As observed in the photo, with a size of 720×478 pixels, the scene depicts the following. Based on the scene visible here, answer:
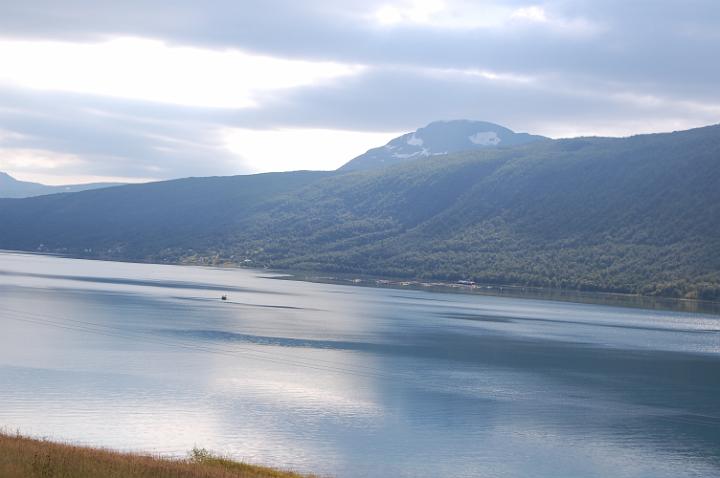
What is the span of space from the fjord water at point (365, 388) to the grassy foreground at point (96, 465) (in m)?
4.86

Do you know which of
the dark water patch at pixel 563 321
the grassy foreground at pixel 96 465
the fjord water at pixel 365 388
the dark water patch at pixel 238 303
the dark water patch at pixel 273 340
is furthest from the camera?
the dark water patch at pixel 238 303

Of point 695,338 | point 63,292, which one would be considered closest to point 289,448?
point 695,338

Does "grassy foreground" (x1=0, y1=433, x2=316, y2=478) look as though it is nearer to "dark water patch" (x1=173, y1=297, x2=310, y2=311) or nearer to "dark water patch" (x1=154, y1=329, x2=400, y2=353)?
"dark water patch" (x1=154, y1=329, x2=400, y2=353)

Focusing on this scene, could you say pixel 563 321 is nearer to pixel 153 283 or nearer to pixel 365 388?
pixel 365 388

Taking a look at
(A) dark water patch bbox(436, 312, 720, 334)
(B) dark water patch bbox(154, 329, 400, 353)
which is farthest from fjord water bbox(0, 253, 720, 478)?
(A) dark water patch bbox(436, 312, 720, 334)

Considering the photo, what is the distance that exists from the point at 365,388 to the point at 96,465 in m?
30.8

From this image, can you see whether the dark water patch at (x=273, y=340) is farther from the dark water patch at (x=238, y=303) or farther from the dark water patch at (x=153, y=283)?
the dark water patch at (x=153, y=283)

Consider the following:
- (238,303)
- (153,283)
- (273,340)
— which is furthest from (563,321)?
(153,283)

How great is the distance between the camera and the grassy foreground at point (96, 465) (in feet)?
85.1

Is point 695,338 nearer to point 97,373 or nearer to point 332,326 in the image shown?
point 332,326

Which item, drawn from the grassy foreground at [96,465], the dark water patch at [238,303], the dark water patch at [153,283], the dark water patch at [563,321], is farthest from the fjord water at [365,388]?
the dark water patch at [153,283]

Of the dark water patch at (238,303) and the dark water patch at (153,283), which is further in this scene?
the dark water patch at (153,283)

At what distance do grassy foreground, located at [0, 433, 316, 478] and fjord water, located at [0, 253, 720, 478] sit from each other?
15.9ft

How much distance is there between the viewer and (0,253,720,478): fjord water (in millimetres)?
41250
